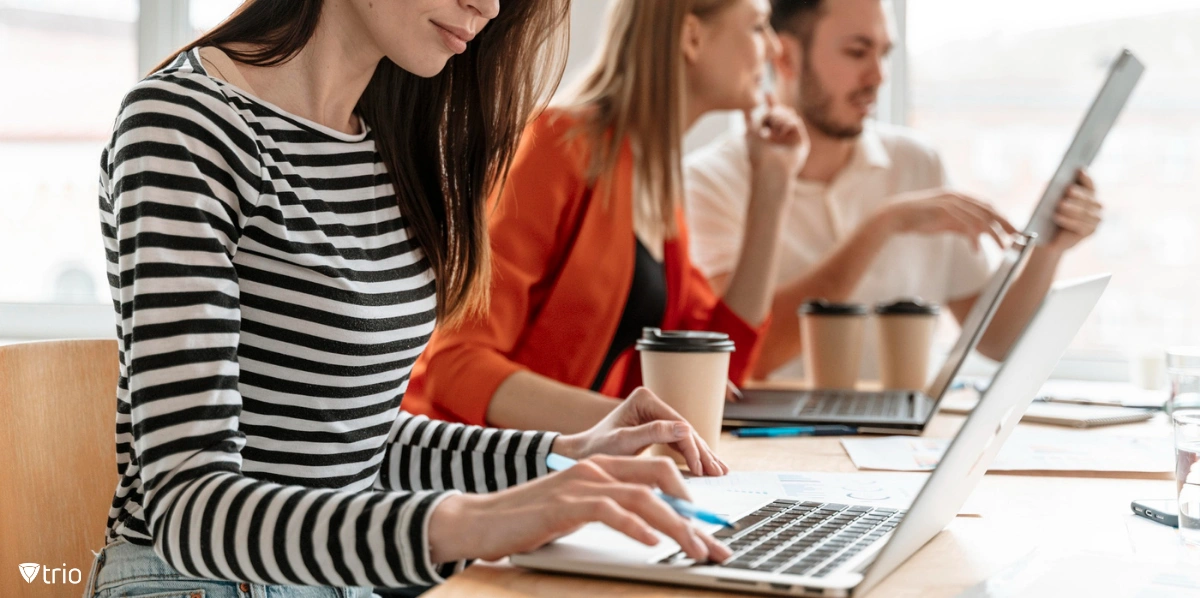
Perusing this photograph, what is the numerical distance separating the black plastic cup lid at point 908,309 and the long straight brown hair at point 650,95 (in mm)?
399

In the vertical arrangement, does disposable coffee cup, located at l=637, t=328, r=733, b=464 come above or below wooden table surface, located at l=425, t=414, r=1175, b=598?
above

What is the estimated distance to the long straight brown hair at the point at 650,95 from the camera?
1501mm

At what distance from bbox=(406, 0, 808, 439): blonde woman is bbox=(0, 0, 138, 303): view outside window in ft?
5.02

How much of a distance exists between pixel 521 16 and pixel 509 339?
0.44 metres

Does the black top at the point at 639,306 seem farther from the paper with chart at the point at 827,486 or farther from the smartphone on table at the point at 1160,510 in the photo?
the smartphone on table at the point at 1160,510

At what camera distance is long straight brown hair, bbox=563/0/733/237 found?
150 centimetres

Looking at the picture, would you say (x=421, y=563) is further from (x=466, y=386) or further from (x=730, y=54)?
(x=730, y=54)

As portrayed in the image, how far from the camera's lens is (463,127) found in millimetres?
1062

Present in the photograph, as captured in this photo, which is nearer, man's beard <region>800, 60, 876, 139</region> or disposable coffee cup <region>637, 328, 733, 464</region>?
disposable coffee cup <region>637, 328, 733, 464</region>

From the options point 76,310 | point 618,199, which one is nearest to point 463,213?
point 618,199

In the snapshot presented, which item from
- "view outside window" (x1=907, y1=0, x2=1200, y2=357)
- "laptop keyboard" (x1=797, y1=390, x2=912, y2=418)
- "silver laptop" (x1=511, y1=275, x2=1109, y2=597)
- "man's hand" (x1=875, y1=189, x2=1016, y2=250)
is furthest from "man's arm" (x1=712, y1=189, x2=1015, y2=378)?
"silver laptop" (x1=511, y1=275, x2=1109, y2=597)

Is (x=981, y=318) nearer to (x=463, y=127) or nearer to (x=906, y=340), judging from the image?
(x=906, y=340)

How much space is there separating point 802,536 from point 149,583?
19.2 inches

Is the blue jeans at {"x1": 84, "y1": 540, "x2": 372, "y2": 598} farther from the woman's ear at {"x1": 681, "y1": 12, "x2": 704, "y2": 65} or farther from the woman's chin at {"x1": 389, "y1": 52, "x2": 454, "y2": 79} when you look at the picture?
the woman's ear at {"x1": 681, "y1": 12, "x2": 704, "y2": 65}
